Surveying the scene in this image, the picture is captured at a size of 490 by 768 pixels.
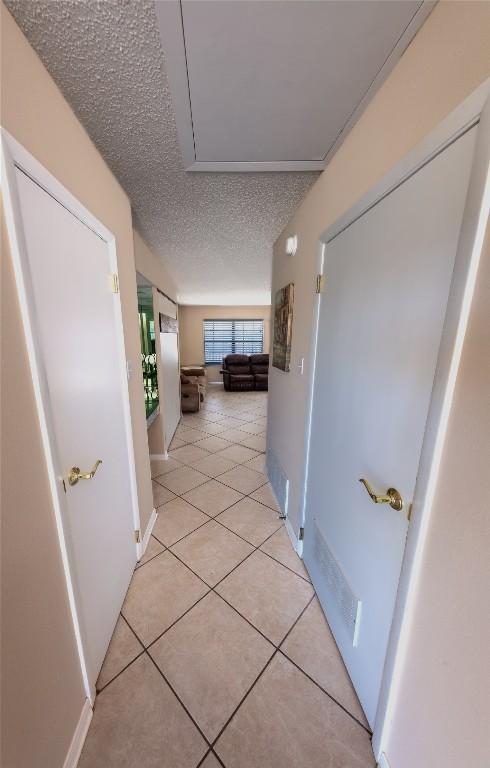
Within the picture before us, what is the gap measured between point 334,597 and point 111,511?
1.17m

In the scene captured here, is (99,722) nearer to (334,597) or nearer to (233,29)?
(334,597)

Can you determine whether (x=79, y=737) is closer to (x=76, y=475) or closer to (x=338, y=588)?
(x=76, y=475)

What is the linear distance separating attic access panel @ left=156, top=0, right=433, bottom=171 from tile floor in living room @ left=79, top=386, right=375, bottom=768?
230cm

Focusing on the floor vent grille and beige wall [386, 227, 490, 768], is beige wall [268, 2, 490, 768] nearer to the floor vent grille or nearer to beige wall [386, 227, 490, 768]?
beige wall [386, 227, 490, 768]

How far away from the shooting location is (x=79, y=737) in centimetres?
89

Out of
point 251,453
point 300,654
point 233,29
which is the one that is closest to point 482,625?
point 300,654

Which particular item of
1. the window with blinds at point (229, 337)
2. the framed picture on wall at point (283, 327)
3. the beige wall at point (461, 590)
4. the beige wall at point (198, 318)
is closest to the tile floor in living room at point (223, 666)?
the beige wall at point (461, 590)

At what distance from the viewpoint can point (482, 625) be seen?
52cm

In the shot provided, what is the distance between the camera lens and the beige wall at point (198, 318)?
7.15 meters

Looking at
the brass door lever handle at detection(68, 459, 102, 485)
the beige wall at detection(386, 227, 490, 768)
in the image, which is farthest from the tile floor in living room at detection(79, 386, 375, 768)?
the brass door lever handle at detection(68, 459, 102, 485)

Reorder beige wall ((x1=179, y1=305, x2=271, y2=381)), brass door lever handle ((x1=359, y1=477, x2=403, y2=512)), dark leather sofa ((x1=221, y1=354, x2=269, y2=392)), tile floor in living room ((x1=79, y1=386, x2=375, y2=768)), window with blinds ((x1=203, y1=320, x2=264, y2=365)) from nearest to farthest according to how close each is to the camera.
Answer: brass door lever handle ((x1=359, y1=477, x2=403, y2=512)) < tile floor in living room ((x1=79, y1=386, x2=375, y2=768)) < dark leather sofa ((x1=221, y1=354, x2=269, y2=392)) < beige wall ((x1=179, y1=305, x2=271, y2=381)) < window with blinds ((x1=203, y1=320, x2=264, y2=365))

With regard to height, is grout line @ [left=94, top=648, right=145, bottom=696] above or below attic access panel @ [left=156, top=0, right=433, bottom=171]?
below

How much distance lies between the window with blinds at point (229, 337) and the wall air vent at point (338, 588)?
6262 millimetres

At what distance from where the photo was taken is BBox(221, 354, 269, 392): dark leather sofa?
6.55m
